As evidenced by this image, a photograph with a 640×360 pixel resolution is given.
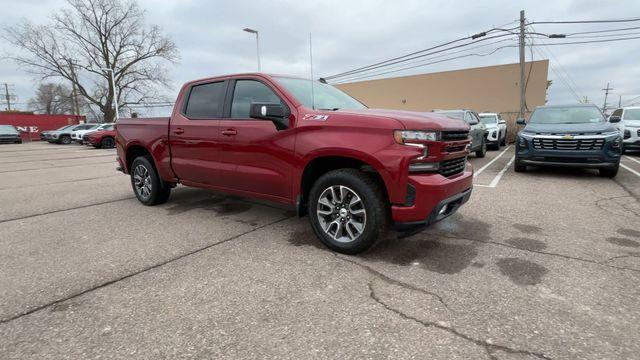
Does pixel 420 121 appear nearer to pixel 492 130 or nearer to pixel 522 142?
pixel 522 142

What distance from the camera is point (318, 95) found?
4430 mm

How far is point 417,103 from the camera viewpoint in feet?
119

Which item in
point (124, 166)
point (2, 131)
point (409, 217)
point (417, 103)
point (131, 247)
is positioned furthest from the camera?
point (417, 103)

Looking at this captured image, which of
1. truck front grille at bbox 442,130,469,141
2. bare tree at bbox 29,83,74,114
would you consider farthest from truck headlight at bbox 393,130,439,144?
bare tree at bbox 29,83,74,114

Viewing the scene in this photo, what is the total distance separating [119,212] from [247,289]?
3596 millimetres

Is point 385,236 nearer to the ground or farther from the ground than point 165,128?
nearer to the ground

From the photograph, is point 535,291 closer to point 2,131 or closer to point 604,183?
point 604,183

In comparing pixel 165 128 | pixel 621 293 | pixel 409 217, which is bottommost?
pixel 621 293

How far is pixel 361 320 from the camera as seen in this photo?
255cm

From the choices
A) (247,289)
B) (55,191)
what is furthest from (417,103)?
(247,289)

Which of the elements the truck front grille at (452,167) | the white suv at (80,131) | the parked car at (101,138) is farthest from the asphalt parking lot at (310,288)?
the white suv at (80,131)

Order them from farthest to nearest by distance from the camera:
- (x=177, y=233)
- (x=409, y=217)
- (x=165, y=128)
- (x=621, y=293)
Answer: (x=165, y=128) → (x=177, y=233) → (x=409, y=217) → (x=621, y=293)

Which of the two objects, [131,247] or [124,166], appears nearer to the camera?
[131,247]

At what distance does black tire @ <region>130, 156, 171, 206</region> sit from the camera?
574 cm
